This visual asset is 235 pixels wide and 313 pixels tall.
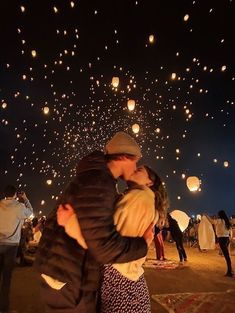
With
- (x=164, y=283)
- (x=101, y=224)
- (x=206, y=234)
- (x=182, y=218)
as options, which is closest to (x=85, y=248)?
(x=101, y=224)

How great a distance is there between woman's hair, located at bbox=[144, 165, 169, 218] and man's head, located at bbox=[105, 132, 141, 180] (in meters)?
0.53

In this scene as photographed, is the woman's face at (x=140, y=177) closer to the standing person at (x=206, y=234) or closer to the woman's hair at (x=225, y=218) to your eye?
the woman's hair at (x=225, y=218)

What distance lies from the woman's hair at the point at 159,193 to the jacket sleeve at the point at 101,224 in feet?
2.86

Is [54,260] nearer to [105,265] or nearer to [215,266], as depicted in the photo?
[105,265]

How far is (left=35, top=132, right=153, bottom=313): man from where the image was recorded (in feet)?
6.93

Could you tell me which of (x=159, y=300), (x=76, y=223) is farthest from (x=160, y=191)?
(x=159, y=300)

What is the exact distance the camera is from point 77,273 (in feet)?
6.97

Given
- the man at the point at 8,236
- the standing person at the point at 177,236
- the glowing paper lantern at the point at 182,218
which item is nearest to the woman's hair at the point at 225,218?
the glowing paper lantern at the point at 182,218

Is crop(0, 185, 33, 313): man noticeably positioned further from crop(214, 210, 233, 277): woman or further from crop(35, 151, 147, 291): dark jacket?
crop(214, 210, 233, 277): woman

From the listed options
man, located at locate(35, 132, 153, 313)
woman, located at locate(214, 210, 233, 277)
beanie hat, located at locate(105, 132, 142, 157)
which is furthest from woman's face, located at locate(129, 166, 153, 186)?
woman, located at locate(214, 210, 233, 277)

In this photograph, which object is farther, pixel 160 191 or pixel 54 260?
pixel 160 191

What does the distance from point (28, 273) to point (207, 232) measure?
1074cm

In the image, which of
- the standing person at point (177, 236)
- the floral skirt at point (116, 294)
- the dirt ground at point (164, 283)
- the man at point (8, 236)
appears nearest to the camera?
the floral skirt at point (116, 294)

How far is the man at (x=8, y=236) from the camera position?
568 cm
